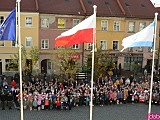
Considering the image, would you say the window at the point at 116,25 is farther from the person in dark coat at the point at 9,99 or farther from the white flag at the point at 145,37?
the white flag at the point at 145,37

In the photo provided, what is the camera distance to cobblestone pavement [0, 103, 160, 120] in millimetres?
19202

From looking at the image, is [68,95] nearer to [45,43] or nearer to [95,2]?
[45,43]

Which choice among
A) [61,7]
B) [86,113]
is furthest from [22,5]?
[86,113]

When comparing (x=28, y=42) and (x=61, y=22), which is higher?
(x=61, y=22)

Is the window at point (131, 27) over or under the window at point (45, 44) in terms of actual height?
over

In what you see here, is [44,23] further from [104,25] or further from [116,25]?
[116,25]

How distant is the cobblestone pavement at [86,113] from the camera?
19202 mm

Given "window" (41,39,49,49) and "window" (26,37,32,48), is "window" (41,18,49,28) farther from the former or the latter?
"window" (26,37,32,48)

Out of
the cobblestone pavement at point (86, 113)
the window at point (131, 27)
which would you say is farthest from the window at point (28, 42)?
the cobblestone pavement at point (86, 113)

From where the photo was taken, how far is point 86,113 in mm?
20312

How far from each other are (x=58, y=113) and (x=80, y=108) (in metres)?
1.96

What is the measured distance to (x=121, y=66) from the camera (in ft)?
125

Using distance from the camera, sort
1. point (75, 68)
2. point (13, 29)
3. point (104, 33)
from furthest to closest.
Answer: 1. point (104, 33)
2. point (75, 68)
3. point (13, 29)

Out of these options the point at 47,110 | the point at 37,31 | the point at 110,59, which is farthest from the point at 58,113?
the point at 37,31
